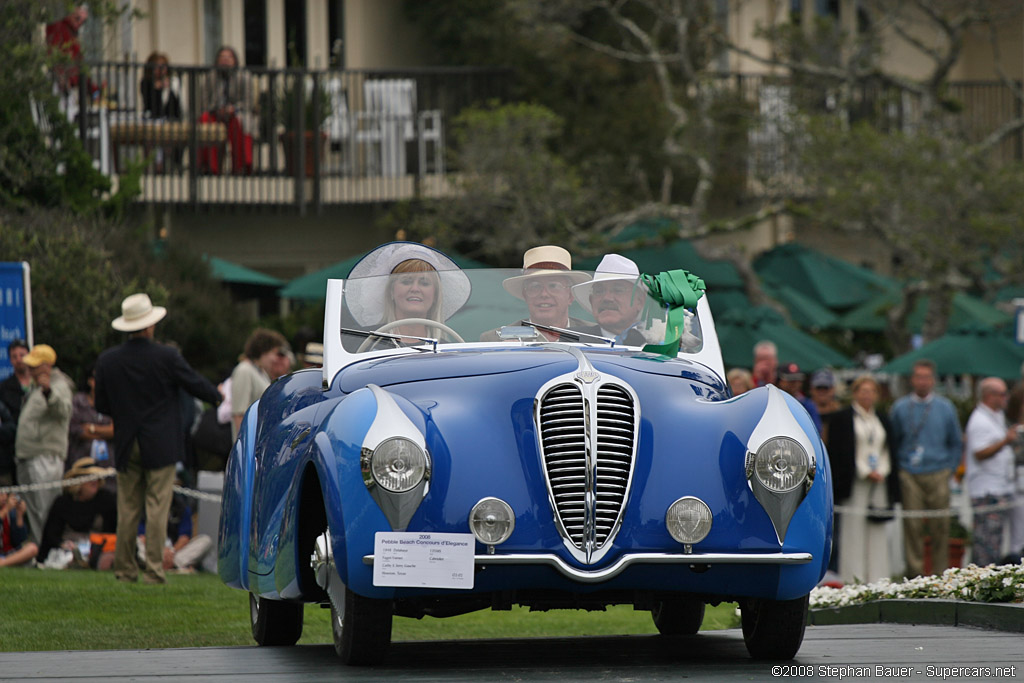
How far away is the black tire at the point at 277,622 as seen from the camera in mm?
7863

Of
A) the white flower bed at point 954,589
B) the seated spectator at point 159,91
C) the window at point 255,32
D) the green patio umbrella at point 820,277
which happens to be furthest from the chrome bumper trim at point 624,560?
the window at point 255,32

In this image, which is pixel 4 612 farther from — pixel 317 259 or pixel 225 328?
pixel 317 259

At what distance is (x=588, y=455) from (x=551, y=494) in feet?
0.64

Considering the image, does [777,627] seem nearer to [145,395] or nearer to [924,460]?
[145,395]

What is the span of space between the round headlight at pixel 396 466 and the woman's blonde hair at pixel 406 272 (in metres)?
1.45

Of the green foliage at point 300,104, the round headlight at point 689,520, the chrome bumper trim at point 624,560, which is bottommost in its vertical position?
the chrome bumper trim at point 624,560

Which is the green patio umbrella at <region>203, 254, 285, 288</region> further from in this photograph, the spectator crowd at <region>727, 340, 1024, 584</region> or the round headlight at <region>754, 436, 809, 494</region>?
the round headlight at <region>754, 436, 809, 494</region>

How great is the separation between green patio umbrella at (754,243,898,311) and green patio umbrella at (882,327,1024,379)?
14.0 ft

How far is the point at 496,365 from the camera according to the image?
248 inches

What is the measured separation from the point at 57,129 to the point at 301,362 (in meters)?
5.65

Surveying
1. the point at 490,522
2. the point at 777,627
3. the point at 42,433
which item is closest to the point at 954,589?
the point at 777,627

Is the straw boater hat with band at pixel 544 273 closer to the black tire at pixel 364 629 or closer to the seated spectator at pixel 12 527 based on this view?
the black tire at pixel 364 629

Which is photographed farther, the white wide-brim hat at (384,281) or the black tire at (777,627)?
the white wide-brim hat at (384,281)

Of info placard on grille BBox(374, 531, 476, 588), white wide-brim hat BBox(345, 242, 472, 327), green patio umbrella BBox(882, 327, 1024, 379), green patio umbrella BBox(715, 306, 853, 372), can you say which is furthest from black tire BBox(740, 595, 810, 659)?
green patio umbrella BBox(882, 327, 1024, 379)
